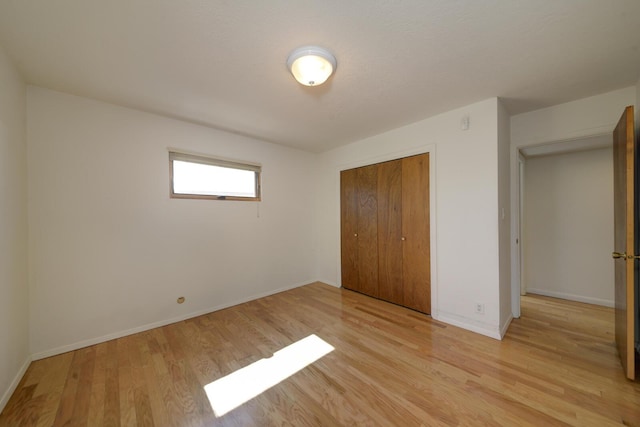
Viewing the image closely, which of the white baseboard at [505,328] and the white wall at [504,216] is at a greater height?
the white wall at [504,216]

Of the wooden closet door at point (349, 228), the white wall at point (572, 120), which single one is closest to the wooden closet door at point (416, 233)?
the wooden closet door at point (349, 228)

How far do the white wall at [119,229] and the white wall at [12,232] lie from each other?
121 millimetres

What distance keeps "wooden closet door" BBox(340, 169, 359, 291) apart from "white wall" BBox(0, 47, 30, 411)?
3391 millimetres

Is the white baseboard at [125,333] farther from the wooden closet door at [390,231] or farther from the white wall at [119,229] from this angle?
the wooden closet door at [390,231]

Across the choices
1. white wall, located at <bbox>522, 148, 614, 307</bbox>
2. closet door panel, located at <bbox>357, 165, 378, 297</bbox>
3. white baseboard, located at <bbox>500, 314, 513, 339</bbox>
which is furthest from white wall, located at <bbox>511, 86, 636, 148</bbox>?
white baseboard, located at <bbox>500, 314, 513, 339</bbox>

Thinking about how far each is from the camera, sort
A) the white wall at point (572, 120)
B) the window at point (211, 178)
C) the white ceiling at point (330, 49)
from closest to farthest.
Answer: the white ceiling at point (330, 49) → the white wall at point (572, 120) → the window at point (211, 178)

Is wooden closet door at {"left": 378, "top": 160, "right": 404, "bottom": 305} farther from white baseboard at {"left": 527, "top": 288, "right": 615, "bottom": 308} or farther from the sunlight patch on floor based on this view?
white baseboard at {"left": 527, "top": 288, "right": 615, "bottom": 308}

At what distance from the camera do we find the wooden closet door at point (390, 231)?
3018 mm

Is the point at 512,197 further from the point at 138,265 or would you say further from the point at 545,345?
the point at 138,265

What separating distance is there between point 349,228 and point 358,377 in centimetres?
221

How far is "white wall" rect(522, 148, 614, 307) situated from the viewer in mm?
2967

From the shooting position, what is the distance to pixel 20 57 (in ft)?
5.28

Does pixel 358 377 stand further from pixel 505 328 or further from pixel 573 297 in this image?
pixel 573 297

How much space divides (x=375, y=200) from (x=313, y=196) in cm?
133
